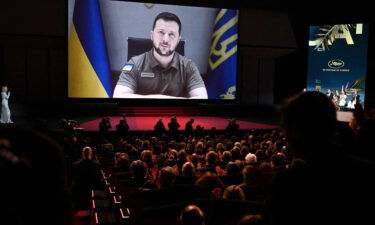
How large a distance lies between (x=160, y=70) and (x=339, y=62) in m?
9.03

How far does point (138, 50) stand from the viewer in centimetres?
1736

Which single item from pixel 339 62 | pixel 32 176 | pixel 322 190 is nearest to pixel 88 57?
pixel 339 62

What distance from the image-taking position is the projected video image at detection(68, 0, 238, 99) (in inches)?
664

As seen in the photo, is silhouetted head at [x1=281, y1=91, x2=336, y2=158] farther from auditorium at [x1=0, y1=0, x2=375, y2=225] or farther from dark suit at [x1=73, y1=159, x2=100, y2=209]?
auditorium at [x1=0, y1=0, x2=375, y2=225]

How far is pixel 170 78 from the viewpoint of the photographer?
17719mm

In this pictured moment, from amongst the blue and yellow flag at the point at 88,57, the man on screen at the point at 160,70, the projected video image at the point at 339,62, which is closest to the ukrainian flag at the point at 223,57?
the man on screen at the point at 160,70

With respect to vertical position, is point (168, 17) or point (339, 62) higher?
point (168, 17)

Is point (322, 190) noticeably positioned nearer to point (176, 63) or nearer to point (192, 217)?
point (192, 217)

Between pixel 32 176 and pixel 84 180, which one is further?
pixel 84 180

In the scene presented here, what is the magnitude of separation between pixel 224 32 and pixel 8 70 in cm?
1104

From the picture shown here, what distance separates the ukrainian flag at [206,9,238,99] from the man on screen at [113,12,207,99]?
1323 millimetres

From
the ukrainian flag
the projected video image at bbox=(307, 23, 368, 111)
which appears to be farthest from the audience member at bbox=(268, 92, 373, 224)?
the projected video image at bbox=(307, 23, 368, 111)

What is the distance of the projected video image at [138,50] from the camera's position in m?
16.9

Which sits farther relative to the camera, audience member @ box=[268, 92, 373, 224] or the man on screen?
the man on screen
